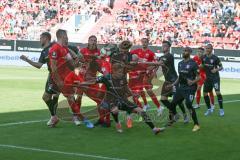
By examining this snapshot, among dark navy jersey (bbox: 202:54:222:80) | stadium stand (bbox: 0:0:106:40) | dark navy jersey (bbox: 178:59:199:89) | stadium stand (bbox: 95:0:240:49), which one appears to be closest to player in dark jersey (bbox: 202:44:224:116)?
dark navy jersey (bbox: 202:54:222:80)

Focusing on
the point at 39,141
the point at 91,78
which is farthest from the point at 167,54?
the point at 39,141

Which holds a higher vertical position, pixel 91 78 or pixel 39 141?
pixel 91 78

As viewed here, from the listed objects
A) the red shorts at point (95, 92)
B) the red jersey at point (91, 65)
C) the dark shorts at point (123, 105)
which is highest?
the red jersey at point (91, 65)

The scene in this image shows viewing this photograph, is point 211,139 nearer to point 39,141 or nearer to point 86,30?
point 39,141

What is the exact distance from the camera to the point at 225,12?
4228cm

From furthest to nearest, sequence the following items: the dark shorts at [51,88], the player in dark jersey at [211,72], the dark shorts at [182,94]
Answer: the player in dark jersey at [211,72] < the dark shorts at [182,94] < the dark shorts at [51,88]

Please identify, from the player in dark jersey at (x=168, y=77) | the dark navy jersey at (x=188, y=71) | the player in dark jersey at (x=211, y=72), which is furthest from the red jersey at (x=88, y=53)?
the player in dark jersey at (x=211, y=72)

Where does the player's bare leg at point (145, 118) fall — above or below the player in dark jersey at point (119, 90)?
below

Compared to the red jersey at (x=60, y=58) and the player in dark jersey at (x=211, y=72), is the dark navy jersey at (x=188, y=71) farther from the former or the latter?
the player in dark jersey at (x=211, y=72)

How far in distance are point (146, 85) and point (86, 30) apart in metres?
33.3

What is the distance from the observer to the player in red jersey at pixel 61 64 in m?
14.1

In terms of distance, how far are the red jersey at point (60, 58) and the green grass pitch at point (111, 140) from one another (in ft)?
4.40

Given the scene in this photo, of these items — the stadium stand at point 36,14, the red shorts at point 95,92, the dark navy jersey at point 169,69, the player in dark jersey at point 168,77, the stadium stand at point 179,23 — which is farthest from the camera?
the stadium stand at point 36,14

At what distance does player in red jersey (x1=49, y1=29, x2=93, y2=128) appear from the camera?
14.1 meters
